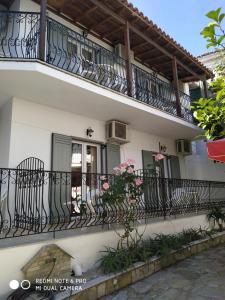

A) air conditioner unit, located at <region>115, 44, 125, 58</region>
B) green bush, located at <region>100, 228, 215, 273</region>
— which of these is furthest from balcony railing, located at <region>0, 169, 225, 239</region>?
air conditioner unit, located at <region>115, 44, 125, 58</region>

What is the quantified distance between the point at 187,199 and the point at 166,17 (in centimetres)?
711

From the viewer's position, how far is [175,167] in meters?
11.0

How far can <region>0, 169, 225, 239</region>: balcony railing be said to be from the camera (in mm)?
4879

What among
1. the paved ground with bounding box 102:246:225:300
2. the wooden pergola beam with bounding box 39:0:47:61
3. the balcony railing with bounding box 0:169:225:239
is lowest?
the paved ground with bounding box 102:246:225:300

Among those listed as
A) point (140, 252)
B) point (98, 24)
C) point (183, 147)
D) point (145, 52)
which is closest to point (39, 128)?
point (140, 252)

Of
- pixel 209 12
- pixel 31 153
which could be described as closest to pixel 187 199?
pixel 31 153

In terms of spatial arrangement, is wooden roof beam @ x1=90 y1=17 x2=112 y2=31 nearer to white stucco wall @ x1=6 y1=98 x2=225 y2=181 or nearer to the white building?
the white building

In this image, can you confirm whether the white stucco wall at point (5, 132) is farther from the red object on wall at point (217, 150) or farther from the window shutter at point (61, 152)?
the red object on wall at point (217, 150)

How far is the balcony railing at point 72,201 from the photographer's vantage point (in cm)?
488

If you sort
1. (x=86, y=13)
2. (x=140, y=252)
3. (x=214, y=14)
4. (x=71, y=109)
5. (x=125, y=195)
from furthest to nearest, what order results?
1. (x=86, y=13)
2. (x=71, y=109)
3. (x=125, y=195)
4. (x=140, y=252)
5. (x=214, y=14)

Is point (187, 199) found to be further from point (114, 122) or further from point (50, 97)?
point (50, 97)

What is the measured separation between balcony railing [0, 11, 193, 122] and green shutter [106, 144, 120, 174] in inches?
70.6

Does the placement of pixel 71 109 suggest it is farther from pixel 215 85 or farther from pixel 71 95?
pixel 215 85

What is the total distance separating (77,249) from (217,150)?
9.82ft
